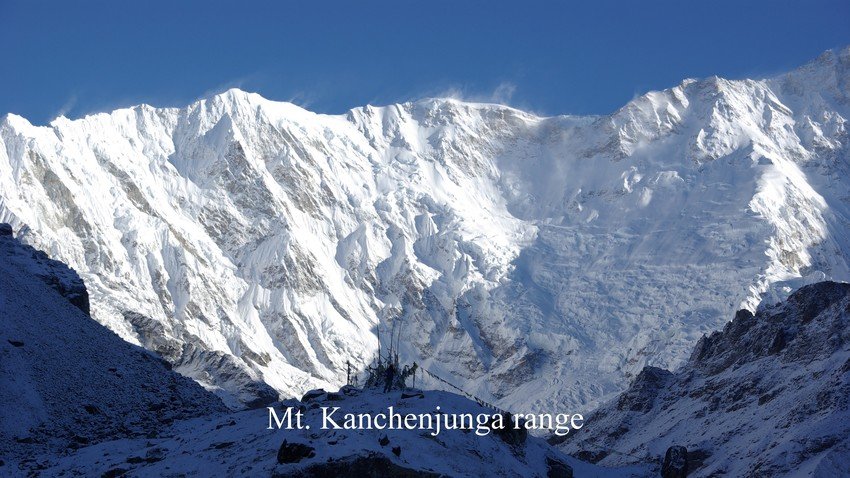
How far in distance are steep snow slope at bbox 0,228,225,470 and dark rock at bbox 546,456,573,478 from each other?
27684mm

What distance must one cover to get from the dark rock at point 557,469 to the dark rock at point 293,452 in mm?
19694

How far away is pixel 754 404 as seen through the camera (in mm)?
135000

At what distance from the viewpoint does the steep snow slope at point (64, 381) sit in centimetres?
7781

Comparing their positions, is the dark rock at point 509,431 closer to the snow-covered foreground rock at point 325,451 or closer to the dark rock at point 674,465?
the snow-covered foreground rock at point 325,451

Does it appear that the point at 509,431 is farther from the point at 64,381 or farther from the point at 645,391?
the point at 645,391

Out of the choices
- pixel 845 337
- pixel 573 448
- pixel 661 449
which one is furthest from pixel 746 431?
pixel 573 448

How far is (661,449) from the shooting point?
13500cm

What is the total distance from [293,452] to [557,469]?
21990 mm

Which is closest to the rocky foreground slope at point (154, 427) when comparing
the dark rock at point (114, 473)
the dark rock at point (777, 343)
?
the dark rock at point (114, 473)

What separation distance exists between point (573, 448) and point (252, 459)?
95.0m

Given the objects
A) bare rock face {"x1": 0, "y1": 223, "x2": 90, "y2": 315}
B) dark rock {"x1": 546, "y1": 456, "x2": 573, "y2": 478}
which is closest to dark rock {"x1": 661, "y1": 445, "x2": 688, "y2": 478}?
dark rock {"x1": 546, "y1": 456, "x2": 573, "y2": 478}

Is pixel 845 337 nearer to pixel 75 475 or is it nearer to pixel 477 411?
pixel 477 411

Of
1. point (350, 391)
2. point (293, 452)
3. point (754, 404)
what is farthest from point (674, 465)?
point (754, 404)

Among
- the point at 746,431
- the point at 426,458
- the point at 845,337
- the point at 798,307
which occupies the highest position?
the point at 798,307
